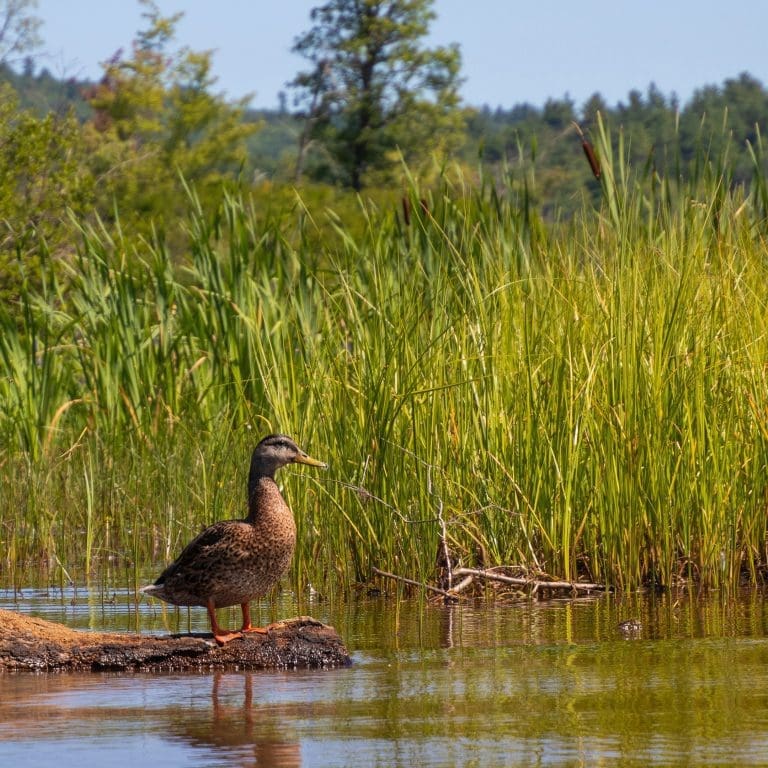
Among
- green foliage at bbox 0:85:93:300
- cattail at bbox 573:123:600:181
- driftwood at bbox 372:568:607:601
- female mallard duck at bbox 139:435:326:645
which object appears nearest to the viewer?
female mallard duck at bbox 139:435:326:645

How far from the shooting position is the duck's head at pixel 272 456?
239 inches

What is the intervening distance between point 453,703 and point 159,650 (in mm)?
1378

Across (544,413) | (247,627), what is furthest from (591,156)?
(247,627)

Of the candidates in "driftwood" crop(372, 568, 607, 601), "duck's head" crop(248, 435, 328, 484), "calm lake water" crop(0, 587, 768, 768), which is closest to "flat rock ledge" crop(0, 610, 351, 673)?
"calm lake water" crop(0, 587, 768, 768)

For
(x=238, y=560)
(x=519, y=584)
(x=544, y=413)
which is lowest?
(x=519, y=584)

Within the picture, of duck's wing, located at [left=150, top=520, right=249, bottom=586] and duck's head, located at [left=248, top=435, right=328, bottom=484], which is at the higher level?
duck's head, located at [left=248, top=435, right=328, bottom=484]

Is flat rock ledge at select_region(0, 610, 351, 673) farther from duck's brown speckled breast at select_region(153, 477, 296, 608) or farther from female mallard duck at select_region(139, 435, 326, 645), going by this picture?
duck's brown speckled breast at select_region(153, 477, 296, 608)

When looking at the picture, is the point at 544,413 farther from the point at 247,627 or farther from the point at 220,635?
the point at 220,635

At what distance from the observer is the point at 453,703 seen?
4.64 meters

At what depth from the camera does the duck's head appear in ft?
19.9

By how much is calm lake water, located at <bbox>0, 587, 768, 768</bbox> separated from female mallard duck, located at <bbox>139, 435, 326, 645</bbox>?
0.46 meters

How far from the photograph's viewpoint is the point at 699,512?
732 centimetres

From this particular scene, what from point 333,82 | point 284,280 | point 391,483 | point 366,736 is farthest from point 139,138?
point 366,736

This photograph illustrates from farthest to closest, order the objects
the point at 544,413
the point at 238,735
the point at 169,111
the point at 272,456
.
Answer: the point at 169,111, the point at 544,413, the point at 272,456, the point at 238,735
